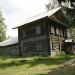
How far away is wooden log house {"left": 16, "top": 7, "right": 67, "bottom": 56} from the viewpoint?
34875mm

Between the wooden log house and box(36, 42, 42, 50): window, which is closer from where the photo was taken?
the wooden log house

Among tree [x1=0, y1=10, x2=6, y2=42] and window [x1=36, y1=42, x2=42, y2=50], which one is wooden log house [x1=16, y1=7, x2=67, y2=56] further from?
tree [x1=0, y1=10, x2=6, y2=42]

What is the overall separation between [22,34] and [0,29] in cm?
2785

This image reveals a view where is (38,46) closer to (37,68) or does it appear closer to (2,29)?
(37,68)

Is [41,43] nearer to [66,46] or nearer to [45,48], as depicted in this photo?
[45,48]

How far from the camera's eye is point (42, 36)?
35469 millimetres

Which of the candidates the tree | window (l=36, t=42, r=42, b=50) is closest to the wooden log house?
window (l=36, t=42, r=42, b=50)

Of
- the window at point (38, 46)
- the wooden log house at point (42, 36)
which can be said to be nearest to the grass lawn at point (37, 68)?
the wooden log house at point (42, 36)

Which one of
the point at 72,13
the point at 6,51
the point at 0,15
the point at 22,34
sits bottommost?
the point at 6,51

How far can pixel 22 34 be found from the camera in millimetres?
39594

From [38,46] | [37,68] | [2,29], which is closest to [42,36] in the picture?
[38,46]

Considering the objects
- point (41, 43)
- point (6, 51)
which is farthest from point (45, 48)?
point (6, 51)

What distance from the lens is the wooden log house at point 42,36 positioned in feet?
114

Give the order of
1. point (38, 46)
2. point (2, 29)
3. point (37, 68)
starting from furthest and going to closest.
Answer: point (2, 29) → point (38, 46) → point (37, 68)
